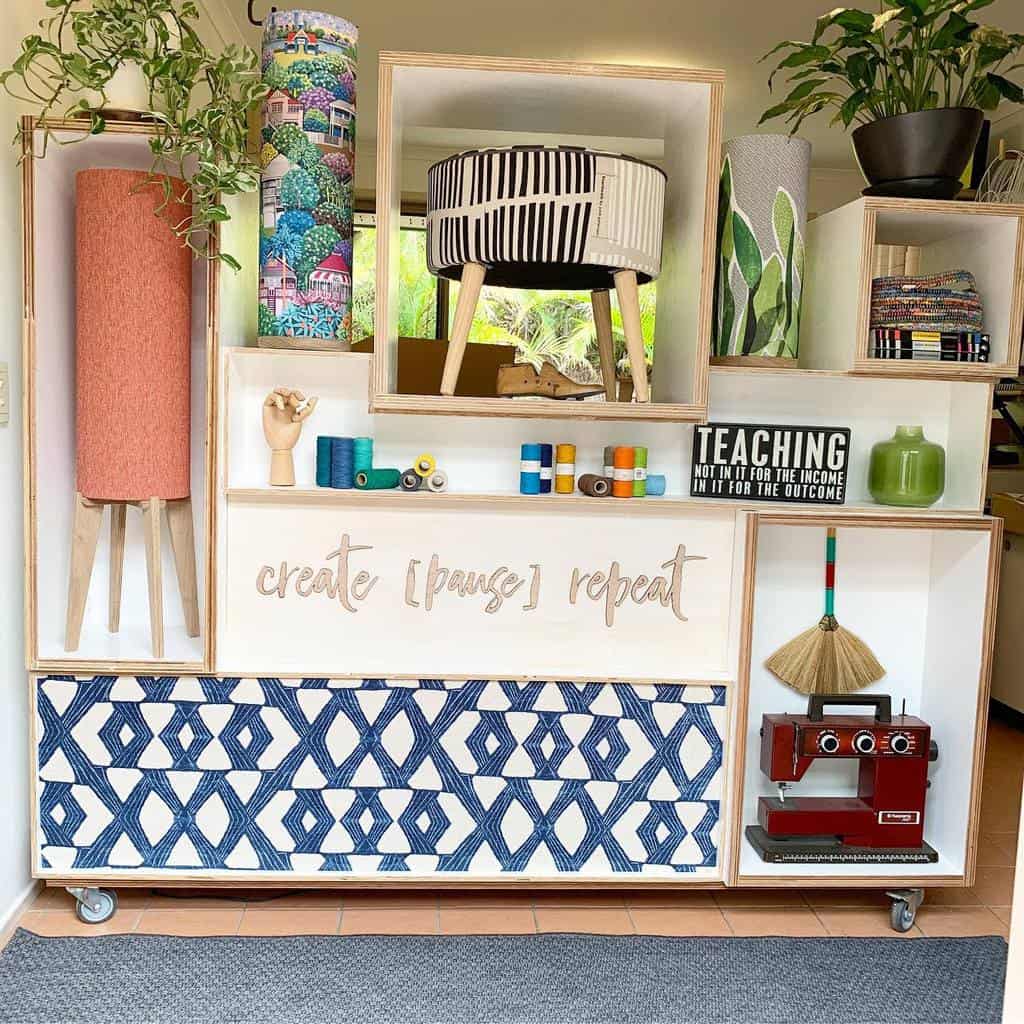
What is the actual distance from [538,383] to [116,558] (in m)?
1.14

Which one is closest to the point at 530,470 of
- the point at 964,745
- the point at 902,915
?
the point at 964,745

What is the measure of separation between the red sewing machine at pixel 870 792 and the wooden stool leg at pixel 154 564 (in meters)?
1.52

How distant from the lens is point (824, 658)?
2.66 m

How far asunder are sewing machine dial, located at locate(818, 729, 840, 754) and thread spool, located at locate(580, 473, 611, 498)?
2.70 ft

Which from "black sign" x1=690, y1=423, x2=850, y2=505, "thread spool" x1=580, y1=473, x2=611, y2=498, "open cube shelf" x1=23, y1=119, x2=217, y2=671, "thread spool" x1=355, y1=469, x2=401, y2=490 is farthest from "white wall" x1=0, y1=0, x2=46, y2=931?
"black sign" x1=690, y1=423, x2=850, y2=505

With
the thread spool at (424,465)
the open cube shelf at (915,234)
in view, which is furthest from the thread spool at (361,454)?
the open cube shelf at (915,234)

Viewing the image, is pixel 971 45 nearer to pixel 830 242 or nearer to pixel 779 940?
pixel 830 242

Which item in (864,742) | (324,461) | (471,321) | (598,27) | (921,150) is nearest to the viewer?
(471,321)

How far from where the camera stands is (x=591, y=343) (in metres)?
6.79

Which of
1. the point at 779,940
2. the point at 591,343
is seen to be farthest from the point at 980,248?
the point at 591,343

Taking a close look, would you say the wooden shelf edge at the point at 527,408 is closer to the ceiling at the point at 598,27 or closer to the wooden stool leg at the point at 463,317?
the wooden stool leg at the point at 463,317

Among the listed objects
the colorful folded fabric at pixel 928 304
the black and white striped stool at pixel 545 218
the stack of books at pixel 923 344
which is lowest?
the stack of books at pixel 923 344

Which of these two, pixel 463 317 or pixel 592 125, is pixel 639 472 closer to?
pixel 463 317

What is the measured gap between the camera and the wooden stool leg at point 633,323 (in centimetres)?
221
